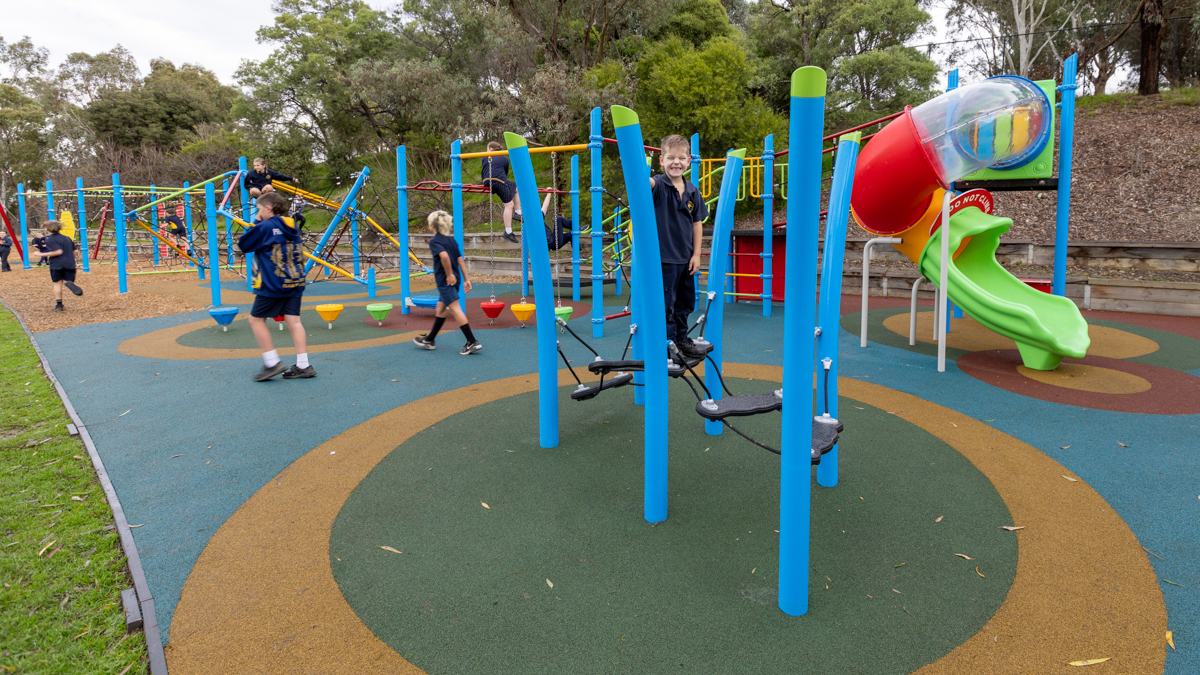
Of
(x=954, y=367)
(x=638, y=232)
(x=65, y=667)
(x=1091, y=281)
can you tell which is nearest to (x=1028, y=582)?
(x=638, y=232)

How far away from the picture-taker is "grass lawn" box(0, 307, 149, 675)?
2.04 meters

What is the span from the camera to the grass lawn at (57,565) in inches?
80.4

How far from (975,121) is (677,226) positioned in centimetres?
328

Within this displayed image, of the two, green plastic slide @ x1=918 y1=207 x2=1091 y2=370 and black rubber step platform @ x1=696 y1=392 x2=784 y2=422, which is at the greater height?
green plastic slide @ x1=918 y1=207 x2=1091 y2=370

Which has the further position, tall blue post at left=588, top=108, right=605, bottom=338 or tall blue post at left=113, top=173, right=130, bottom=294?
tall blue post at left=113, top=173, right=130, bottom=294

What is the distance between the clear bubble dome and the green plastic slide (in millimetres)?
681

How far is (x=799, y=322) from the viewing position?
203cm

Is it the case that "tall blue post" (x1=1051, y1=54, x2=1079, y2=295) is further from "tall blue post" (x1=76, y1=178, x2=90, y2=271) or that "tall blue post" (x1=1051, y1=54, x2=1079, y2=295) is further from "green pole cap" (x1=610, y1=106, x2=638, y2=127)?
"tall blue post" (x1=76, y1=178, x2=90, y2=271)

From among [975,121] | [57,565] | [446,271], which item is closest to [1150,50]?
[975,121]

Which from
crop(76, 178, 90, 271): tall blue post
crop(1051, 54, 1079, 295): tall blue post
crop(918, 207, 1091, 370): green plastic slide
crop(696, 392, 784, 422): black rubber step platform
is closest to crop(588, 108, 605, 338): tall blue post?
crop(918, 207, 1091, 370): green plastic slide

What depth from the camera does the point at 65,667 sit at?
6.51 feet

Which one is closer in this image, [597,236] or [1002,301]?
[1002,301]

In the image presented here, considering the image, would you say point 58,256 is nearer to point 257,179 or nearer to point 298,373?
point 257,179

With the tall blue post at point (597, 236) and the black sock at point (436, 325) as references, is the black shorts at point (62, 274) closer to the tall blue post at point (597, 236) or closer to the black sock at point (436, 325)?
the black sock at point (436, 325)
